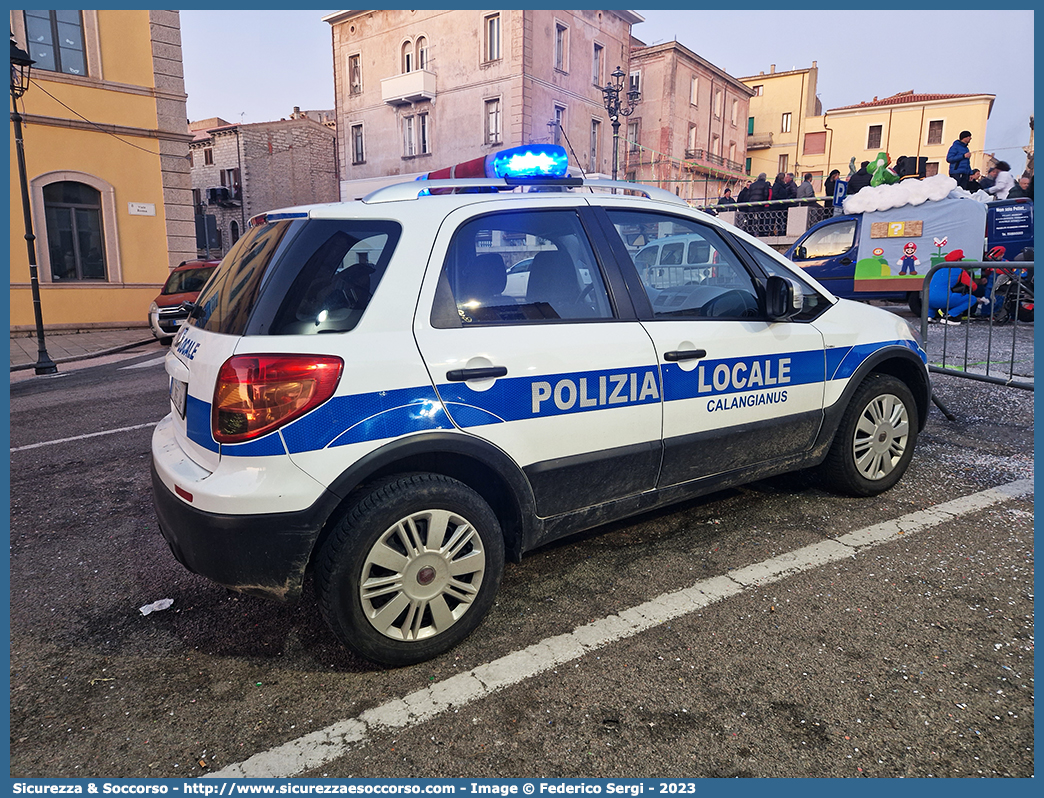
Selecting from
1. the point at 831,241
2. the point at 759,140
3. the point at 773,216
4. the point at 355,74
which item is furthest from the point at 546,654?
the point at 759,140

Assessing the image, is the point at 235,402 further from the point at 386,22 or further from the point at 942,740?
the point at 386,22

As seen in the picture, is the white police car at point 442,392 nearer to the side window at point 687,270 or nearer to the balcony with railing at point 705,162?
the side window at point 687,270

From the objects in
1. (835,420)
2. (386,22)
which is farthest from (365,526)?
(386,22)

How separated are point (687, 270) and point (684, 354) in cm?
54

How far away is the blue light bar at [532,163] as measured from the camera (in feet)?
10.6

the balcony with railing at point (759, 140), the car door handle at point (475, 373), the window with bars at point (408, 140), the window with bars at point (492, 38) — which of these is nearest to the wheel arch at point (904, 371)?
the car door handle at point (475, 373)

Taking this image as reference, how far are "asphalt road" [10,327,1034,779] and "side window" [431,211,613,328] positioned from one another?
1220mm

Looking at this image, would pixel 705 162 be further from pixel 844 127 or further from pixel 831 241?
pixel 831 241

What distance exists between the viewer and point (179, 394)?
9.12 feet

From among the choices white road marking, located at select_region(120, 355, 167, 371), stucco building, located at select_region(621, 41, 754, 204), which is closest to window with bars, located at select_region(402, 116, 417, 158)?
stucco building, located at select_region(621, 41, 754, 204)

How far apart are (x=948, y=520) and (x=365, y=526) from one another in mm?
3128

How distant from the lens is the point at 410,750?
216 cm

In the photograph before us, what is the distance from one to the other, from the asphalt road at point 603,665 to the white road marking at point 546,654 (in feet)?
0.04

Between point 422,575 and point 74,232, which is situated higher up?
point 74,232
